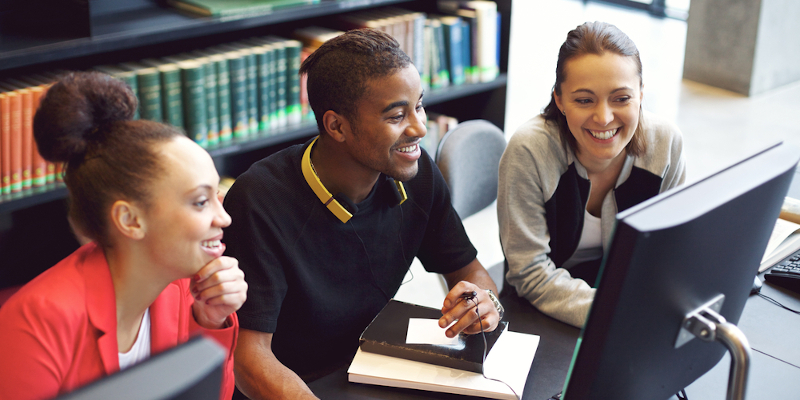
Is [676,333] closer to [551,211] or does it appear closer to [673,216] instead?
[673,216]

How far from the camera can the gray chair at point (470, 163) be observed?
1930 mm

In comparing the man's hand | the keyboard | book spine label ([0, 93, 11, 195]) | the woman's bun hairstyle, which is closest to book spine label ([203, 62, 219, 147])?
book spine label ([0, 93, 11, 195])

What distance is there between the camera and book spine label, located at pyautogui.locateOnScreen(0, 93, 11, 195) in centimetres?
204

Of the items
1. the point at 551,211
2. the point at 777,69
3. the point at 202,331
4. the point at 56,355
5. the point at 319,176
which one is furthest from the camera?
the point at 777,69

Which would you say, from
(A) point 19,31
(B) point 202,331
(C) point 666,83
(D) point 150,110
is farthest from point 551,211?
(C) point 666,83

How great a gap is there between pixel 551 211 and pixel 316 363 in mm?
637

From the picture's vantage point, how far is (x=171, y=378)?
21.7 inches

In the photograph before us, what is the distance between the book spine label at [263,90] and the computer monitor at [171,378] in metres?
2.04

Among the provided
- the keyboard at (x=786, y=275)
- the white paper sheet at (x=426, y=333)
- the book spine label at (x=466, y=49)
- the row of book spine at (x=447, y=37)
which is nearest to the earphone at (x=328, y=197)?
the white paper sheet at (x=426, y=333)

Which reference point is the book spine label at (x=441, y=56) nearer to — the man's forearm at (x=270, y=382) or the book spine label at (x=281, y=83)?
the book spine label at (x=281, y=83)

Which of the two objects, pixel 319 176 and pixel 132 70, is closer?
pixel 319 176

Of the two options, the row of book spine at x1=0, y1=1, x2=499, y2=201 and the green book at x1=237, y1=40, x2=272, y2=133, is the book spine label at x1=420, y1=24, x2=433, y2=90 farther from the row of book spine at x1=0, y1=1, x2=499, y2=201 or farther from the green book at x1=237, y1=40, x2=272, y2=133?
the green book at x1=237, y1=40, x2=272, y2=133

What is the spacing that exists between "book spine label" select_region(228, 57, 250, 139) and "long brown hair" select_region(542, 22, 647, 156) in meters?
1.20

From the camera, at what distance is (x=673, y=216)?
32.6 inches
